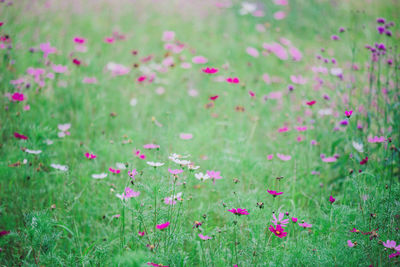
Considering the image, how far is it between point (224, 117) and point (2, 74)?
1663 millimetres

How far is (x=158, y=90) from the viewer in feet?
9.57

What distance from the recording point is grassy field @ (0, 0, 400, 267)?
1331 mm

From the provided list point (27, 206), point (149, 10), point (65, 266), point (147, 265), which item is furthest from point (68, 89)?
point (149, 10)

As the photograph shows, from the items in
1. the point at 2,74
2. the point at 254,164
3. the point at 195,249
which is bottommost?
the point at 195,249

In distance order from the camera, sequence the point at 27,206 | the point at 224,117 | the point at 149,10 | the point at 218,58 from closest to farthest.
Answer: the point at 27,206
the point at 224,117
the point at 218,58
the point at 149,10

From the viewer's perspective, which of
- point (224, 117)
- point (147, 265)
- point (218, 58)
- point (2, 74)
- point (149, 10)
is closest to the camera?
point (147, 265)

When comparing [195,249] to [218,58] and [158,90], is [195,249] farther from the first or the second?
[218,58]

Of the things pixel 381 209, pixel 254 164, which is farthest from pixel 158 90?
pixel 381 209

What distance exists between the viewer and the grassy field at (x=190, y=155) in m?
1.33

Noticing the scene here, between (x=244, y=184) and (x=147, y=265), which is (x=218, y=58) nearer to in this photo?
(x=244, y=184)

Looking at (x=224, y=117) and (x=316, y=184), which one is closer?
(x=316, y=184)

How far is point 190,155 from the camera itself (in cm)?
149

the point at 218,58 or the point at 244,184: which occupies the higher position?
the point at 218,58

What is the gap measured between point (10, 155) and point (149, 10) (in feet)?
12.9
